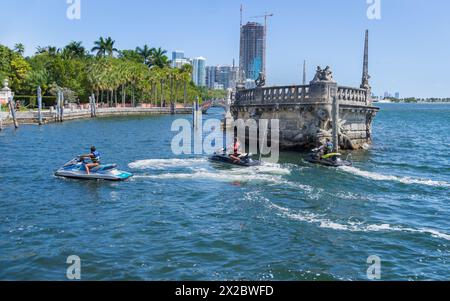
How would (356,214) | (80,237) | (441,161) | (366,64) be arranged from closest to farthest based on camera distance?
1. (80,237)
2. (356,214)
3. (441,161)
4. (366,64)

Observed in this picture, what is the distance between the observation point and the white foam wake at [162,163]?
1091 inches

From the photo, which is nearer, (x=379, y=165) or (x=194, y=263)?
(x=194, y=263)

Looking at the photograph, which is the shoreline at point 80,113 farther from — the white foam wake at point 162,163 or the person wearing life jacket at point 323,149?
the person wearing life jacket at point 323,149

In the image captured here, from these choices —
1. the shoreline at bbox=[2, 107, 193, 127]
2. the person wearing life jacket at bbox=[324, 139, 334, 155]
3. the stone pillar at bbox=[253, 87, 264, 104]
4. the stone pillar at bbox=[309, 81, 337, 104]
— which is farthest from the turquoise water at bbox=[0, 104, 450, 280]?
the shoreline at bbox=[2, 107, 193, 127]

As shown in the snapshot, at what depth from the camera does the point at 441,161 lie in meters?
33.8

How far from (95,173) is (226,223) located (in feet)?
31.3

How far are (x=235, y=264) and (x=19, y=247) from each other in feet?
21.0

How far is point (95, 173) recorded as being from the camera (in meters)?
23.2

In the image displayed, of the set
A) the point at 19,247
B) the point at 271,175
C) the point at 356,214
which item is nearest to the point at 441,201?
the point at 356,214

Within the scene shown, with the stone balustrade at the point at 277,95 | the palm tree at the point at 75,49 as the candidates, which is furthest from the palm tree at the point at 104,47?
the stone balustrade at the point at 277,95

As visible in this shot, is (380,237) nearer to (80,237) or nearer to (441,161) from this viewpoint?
(80,237)

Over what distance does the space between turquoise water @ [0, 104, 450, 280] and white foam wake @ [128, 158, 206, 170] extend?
1.37 ft

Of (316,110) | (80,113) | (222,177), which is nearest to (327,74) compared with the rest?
(316,110)

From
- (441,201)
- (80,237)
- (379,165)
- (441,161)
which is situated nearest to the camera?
(80,237)
